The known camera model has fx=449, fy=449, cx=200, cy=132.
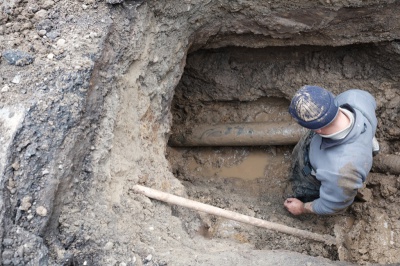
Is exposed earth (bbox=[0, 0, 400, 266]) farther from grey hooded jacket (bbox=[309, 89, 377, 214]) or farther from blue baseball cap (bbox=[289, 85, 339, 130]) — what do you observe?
blue baseball cap (bbox=[289, 85, 339, 130])

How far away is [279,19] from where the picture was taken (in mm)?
3221

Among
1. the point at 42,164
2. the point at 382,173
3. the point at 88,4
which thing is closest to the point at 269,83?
the point at 382,173

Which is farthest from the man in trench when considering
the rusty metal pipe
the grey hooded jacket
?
the rusty metal pipe

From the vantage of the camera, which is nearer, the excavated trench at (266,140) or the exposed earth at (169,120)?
the exposed earth at (169,120)

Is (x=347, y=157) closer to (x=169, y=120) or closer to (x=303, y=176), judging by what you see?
(x=303, y=176)

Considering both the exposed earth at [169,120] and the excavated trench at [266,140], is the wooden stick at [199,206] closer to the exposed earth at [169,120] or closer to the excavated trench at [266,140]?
the exposed earth at [169,120]

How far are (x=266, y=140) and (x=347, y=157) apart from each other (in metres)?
1.49

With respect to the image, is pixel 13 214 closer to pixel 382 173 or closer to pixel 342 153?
pixel 342 153

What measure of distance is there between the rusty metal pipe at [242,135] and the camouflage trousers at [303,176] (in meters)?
0.37

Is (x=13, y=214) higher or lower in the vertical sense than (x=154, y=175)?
higher

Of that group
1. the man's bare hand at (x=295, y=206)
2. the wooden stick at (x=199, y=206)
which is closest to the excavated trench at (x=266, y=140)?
the man's bare hand at (x=295, y=206)

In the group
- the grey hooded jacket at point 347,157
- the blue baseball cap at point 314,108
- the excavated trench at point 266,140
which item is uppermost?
the blue baseball cap at point 314,108

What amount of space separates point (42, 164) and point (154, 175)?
84cm

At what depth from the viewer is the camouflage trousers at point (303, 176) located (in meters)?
3.22
